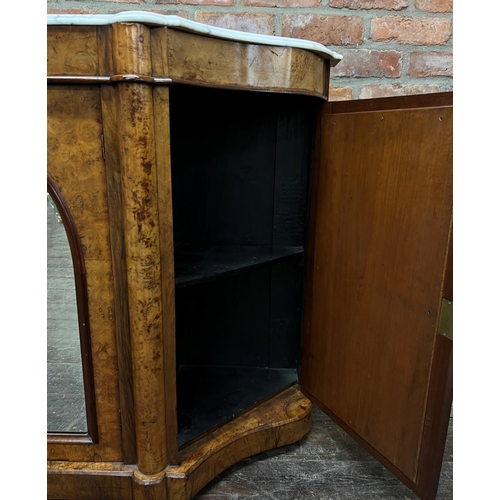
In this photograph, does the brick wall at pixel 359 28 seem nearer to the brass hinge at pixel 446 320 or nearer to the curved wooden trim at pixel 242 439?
the brass hinge at pixel 446 320

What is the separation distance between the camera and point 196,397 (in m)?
1.16

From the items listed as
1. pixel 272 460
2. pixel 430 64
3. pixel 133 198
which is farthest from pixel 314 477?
pixel 430 64

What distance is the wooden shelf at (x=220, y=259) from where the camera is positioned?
96 cm

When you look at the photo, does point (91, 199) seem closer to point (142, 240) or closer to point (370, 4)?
point (142, 240)

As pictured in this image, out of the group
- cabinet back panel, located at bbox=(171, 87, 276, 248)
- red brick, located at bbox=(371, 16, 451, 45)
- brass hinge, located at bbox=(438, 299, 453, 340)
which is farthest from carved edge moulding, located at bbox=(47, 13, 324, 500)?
brass hinge, located at bbox=(438, 299, 453, 340)

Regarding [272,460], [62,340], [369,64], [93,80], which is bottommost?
[272,460]

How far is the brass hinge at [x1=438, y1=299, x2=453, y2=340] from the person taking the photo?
0.75 metres

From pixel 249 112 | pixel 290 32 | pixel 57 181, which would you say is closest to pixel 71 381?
pixel 57 181

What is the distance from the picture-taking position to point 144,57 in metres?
0.71

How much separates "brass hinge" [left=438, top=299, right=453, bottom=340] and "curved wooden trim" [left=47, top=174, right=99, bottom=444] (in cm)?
66

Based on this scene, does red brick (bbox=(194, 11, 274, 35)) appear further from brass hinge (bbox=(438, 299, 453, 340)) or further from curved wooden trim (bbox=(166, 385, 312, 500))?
curved wooden trim (bbox=(166, 385, 312, 500))

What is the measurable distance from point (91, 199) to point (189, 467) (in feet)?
1.94

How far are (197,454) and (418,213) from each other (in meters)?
0.69

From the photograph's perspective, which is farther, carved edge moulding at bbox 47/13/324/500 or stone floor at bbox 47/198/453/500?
stone floor at bbox 47/198/453/500
